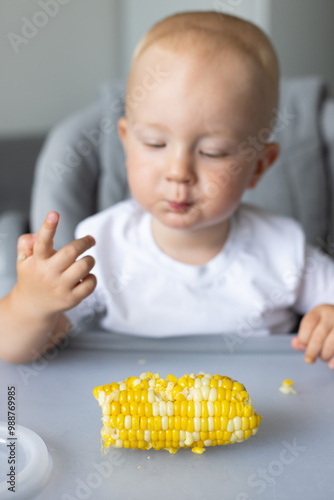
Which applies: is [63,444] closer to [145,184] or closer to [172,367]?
[172,367]

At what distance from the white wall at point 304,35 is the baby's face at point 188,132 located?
99 cm

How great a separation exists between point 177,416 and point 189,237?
1.63 feet

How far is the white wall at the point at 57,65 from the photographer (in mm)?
1744

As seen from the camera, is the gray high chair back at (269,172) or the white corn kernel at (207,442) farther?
the gray high chair back at (269,172)

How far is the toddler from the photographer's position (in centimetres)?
82

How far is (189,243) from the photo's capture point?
108cm

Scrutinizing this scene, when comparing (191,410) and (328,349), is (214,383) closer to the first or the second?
(191,410)

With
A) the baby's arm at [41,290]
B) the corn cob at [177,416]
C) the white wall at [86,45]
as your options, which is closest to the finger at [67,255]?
the baby's arm at [41,290]

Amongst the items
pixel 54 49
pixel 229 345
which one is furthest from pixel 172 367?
pixel 54 49

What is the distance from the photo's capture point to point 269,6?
1.79m

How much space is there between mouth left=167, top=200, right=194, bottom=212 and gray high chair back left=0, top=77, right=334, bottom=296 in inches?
14.6

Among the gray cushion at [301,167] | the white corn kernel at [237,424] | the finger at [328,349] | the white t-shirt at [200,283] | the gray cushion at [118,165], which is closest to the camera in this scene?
the white corn kernel at [237,424]

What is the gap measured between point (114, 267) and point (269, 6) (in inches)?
44.0

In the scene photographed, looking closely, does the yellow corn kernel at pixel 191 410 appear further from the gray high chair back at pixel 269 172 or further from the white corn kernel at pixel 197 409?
the gray high chair back at pixel 269 172
